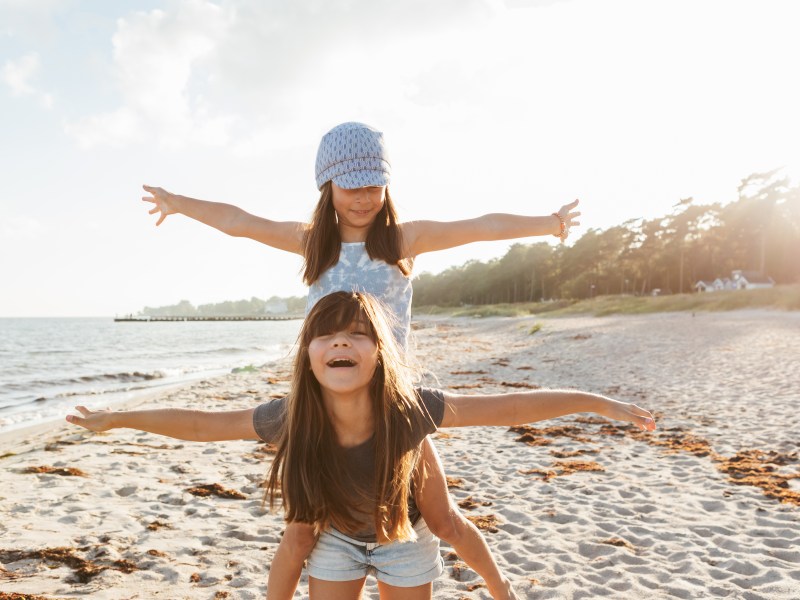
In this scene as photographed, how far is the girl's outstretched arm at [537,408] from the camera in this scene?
223cm

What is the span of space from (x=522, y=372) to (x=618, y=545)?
36.3 ft

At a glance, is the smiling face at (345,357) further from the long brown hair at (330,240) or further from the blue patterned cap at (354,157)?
the blue patterned cap at (354,157)

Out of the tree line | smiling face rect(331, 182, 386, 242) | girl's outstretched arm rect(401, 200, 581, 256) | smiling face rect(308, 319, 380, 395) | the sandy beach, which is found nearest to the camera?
smiling face rect(308, 319, 380, 395)

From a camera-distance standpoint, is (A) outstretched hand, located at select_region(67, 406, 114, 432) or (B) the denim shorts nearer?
(A) outstretched hand, located at select_region(67, 406, 114, 432)

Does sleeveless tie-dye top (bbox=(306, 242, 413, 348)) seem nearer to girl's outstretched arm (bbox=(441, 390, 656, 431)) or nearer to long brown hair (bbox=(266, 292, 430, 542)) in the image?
long brown hair (bbox=(266, 292, 430, 542))

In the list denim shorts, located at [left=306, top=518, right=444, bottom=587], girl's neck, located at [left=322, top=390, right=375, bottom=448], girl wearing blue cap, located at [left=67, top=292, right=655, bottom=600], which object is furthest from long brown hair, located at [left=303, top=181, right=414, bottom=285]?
denim shorts, located at [left=306, top=518, right=444, bottom=587]

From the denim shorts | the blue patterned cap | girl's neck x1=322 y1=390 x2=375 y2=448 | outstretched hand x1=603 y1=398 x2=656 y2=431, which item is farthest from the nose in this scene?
outstretched hand x1=603 y1=398 x2=656 y2=431

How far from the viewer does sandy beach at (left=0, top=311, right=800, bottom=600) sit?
139 inches

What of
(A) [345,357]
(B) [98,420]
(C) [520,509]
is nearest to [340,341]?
(A) [345,357]

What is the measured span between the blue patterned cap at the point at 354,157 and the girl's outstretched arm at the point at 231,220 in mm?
361

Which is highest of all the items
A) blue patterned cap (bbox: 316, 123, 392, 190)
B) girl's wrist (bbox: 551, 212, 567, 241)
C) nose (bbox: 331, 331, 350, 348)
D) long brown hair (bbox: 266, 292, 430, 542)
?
blue patterned cap (bbox: 316, 123, 392, 190)

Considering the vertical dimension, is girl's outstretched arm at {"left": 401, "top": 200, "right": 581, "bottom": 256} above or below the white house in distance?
below

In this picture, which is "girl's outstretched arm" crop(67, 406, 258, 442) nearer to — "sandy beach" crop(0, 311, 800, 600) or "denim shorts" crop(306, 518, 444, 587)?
"denim shorts" crop(306, 518, 444, 587)

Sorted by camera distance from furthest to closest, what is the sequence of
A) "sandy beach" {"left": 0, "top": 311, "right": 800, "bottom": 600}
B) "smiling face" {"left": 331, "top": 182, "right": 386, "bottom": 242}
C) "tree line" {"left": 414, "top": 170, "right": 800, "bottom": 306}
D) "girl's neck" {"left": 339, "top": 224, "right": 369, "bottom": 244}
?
"tree line" {"left": 414, "top": 170, "right": 800, "bottom": 306}, "sandy beach" {"left": 0, "top": 311, "right": 800, "bottom": 600}, "girl's neck" {"left": 339, "top": 224, "right": 369, "bottom": 244}, "smiling face" {"left": 331, "top": 182, "right": 386, "bottom": 242}
